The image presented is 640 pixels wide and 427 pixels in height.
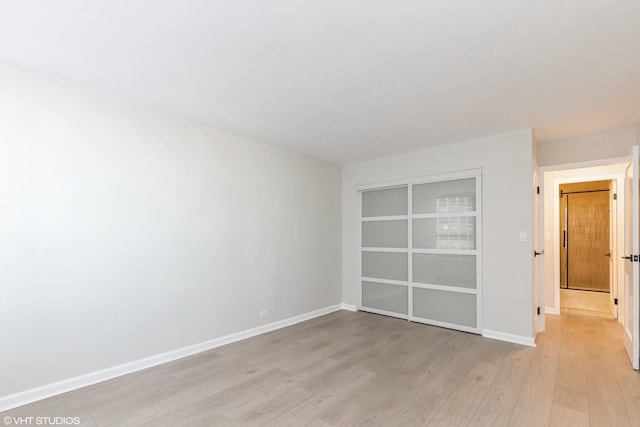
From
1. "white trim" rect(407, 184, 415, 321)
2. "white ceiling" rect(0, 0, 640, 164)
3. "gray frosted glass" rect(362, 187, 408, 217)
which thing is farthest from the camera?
"gray frosted glass" rect(362, 187, 408, 217)

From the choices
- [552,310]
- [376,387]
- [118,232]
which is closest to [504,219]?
[552,310]

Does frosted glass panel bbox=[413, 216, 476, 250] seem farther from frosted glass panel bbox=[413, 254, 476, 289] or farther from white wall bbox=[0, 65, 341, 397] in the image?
white wall bbox=[0, 65, 341, 397]

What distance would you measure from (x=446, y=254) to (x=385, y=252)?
98cm

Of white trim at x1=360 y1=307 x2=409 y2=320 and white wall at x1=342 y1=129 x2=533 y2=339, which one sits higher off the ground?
white wall at x1=342 y1=129 x2=533 y2=339

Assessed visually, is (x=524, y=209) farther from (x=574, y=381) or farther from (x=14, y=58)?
(x=14, y=58)

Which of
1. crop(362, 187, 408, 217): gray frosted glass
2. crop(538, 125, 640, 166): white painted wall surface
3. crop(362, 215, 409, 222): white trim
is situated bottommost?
crop(362, 215, 409, 222): white trim

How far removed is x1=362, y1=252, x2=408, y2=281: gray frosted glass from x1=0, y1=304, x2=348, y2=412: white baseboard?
1.70 metres

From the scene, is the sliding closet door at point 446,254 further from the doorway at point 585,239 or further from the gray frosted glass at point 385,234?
the doorway at point 585,239

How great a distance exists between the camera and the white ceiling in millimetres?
1724

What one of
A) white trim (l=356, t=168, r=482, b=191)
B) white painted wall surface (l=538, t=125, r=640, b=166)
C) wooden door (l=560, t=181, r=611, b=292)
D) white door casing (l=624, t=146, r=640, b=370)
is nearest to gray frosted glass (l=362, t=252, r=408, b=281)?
white trim (l=356, t=168, r=482, b=191)

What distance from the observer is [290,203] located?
451 centimetres

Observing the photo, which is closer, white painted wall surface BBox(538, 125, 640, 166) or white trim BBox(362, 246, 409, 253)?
white painted wall surface BBox(538, 125, 640, 166)

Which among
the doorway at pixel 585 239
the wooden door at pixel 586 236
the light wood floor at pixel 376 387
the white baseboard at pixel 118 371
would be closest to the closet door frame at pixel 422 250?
the light wood floor at pixel 376 387

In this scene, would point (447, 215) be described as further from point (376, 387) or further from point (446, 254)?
point (376, 387)
